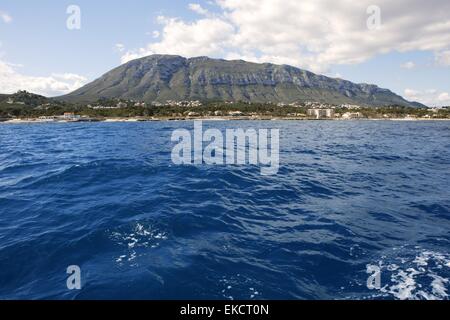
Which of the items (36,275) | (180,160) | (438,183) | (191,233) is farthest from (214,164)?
(36,275)

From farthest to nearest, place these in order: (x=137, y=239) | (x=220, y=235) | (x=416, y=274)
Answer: (x=220, y=235) < (x=137, y=239) < (x=416, y=274)

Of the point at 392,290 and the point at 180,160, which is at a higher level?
the point at 180,160

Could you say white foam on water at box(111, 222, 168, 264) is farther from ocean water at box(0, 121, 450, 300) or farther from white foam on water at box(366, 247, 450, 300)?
white foam on water at box(366, 247, 450, 300)

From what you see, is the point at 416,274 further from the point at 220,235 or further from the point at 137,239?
the point at 137,239

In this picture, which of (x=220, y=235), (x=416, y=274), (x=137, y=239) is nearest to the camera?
(x=416, y=274)

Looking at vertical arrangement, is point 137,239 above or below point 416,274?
above

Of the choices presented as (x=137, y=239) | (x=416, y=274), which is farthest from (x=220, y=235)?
(x=416, y=274)

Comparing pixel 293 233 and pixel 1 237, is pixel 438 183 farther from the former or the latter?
pixel 1 237
